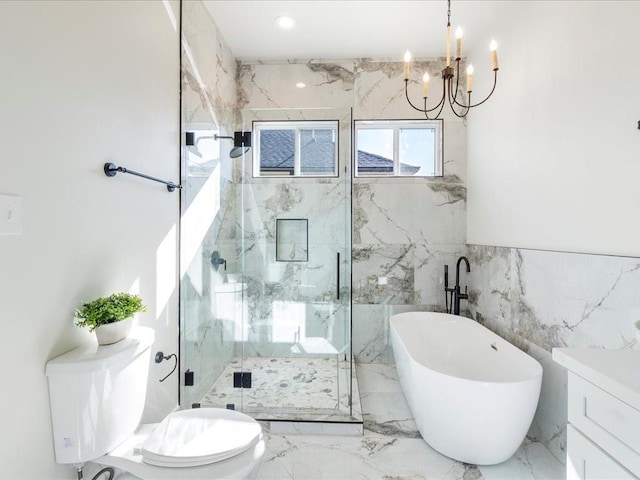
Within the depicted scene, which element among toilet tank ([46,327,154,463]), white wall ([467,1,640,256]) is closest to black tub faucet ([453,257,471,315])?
white wall ([467,1,640,256])

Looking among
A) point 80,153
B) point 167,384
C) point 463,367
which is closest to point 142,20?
point 80,153

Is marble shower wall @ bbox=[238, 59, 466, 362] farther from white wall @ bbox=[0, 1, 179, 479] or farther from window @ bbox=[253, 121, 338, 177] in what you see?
white wall @ bbox=[0, 1, 179, 479]

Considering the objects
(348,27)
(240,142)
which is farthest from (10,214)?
(348,27)

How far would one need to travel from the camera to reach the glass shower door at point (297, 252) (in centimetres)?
262

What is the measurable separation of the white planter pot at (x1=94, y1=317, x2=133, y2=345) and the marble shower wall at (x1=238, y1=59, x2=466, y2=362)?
222 centimetres

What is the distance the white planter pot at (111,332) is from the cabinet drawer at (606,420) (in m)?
1.65

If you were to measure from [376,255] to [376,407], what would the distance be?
136cm

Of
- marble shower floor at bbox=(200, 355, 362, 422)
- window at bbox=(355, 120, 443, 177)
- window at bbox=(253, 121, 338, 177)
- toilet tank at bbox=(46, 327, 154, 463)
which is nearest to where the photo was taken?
toilet tank at bbox=(46, 327, 154, 463)

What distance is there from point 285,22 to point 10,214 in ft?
8.14

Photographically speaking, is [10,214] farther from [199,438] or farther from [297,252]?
[297,252]

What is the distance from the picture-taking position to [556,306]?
6.22ft

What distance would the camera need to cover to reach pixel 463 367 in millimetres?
2490

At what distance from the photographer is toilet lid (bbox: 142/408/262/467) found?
119 cm

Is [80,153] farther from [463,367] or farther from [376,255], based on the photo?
[463,367]
